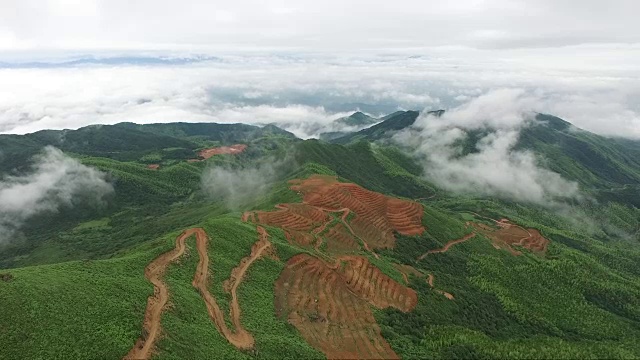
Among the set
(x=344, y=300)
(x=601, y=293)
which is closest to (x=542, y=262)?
(x=601, y=293)

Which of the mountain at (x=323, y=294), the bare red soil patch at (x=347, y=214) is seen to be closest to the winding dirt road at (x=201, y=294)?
the mountain at (x=323, y=294)

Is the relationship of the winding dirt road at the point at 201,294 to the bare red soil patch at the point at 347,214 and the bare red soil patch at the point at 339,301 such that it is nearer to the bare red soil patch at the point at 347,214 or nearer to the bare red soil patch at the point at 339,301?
the bare red soil patch at the point at 339,301

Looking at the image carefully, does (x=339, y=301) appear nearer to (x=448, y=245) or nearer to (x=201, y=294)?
(x=201, y=294)

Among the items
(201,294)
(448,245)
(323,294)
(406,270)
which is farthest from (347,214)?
(201,294)

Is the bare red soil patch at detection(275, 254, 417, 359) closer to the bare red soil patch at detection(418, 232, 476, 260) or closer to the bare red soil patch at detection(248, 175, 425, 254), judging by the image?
the bare red soil patch at detection(248, 175, 425, 254)

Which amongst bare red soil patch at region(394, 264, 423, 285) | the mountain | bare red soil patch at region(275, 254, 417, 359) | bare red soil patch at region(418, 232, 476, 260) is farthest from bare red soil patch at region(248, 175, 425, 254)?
bare red soil patch at region(275, 254, 417, 359)

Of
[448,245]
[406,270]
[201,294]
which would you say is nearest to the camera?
[201,294]

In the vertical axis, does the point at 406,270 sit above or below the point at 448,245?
above
